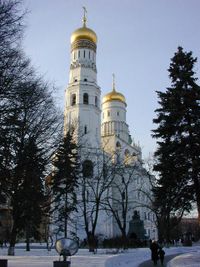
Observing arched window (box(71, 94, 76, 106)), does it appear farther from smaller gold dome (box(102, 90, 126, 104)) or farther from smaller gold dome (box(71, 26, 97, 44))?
smaller gold dome (box(102, 90, 126, 104))

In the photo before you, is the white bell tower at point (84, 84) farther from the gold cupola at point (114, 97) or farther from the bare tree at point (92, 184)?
the gold cupola at point (114, 97)

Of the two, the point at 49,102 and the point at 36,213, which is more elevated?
the point at 49,102

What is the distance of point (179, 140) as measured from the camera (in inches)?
778

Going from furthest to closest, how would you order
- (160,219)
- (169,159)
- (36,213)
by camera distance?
1. (160,219)
2. (36,213)
3. (169,159)

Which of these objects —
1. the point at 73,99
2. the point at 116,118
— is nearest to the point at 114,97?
the point at 116,118

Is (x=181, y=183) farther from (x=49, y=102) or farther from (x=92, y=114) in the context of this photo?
(x=92, y=114)

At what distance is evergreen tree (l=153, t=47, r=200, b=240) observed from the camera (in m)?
19.1

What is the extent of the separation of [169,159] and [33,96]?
7.90 meters

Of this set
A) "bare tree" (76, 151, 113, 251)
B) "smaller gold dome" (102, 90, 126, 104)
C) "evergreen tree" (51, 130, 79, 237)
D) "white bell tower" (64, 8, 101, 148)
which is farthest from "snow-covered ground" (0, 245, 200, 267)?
"smaller gold dome" (102, 90, 126, 104)

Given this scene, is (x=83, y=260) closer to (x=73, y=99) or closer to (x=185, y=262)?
(x=185, y=262)

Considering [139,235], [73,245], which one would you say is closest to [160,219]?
[139,235]

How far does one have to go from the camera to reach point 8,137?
13.7 m

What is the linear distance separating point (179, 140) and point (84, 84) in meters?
34.2

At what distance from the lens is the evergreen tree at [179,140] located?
62.7 ft
